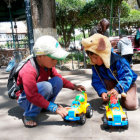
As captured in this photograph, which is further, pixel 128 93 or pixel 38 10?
pixel 38 10

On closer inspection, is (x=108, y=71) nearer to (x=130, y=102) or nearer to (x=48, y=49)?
(x=130, y=102)

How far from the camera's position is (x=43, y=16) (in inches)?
174

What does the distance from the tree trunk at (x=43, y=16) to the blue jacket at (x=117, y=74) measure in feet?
8.27

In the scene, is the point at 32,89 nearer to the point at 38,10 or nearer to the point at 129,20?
the point at 38,10

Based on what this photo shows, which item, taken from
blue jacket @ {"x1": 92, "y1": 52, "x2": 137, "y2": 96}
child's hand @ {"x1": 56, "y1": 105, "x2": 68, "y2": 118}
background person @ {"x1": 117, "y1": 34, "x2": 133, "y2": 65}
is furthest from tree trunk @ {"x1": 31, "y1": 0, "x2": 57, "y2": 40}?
child's hand @ {"x1": 56, "y1": 105, "x2": 68, "y2": 118}

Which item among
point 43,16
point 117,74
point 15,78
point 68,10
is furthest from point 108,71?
point 68,10

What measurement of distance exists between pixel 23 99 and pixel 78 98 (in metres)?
0.61

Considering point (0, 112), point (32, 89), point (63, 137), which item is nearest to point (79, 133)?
point (63, 137)

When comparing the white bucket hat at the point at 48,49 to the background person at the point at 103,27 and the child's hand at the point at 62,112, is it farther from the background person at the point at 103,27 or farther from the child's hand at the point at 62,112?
the background person at the point at 103,27

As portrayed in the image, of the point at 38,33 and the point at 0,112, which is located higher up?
the point at 38,33

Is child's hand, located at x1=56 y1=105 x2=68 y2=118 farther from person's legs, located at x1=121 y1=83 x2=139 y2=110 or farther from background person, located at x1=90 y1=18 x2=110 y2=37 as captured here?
background person, located at x1=90 y1=18 x2=110 y2=37

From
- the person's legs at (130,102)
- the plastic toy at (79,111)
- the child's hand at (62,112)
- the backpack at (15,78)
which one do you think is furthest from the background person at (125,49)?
the child's hand at (62,112)

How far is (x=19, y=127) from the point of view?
77.5 inches

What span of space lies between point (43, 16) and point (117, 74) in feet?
9.19
